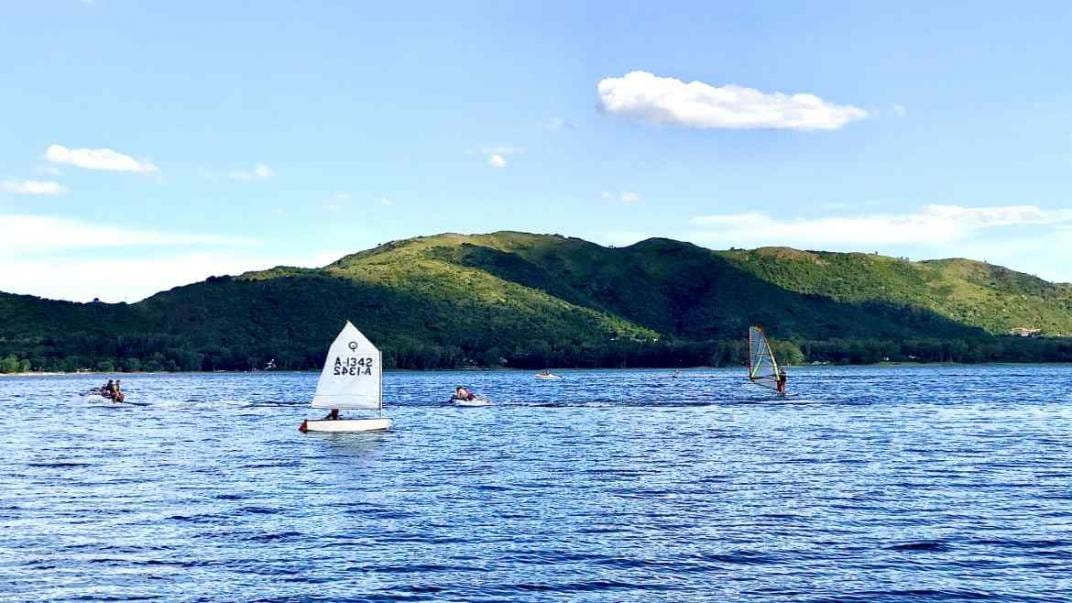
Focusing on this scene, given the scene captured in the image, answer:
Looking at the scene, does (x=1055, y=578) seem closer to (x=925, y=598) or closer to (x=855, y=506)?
(x=925, y=598)

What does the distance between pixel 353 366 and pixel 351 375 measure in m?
0.70

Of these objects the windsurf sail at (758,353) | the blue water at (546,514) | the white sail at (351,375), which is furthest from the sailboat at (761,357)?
the white sail at (351,375)

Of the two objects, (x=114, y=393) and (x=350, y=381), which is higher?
(x=350, y=381)

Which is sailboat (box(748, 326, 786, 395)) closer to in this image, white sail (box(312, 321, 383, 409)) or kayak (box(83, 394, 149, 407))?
white sail (box(312, 321, 383, 409))

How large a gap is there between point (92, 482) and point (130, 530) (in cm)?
1598

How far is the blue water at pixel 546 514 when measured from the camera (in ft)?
102

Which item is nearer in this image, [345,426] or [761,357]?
[345,426]

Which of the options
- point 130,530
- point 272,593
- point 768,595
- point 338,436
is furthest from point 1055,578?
point 338,436

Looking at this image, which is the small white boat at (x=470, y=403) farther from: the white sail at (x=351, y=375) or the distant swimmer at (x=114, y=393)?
the white sail at (x=351, y=375)

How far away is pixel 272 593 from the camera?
30.3 meters

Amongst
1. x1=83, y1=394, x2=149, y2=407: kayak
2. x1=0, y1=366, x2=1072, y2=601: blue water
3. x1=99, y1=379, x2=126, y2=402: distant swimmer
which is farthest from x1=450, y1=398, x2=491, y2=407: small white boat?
x1=99, y1=379, x2=126, y2=402: distant swimmer

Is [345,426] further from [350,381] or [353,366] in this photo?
[353,366]

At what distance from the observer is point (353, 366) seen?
81.4 meters

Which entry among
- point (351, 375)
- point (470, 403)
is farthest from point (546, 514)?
point (470, 403)
